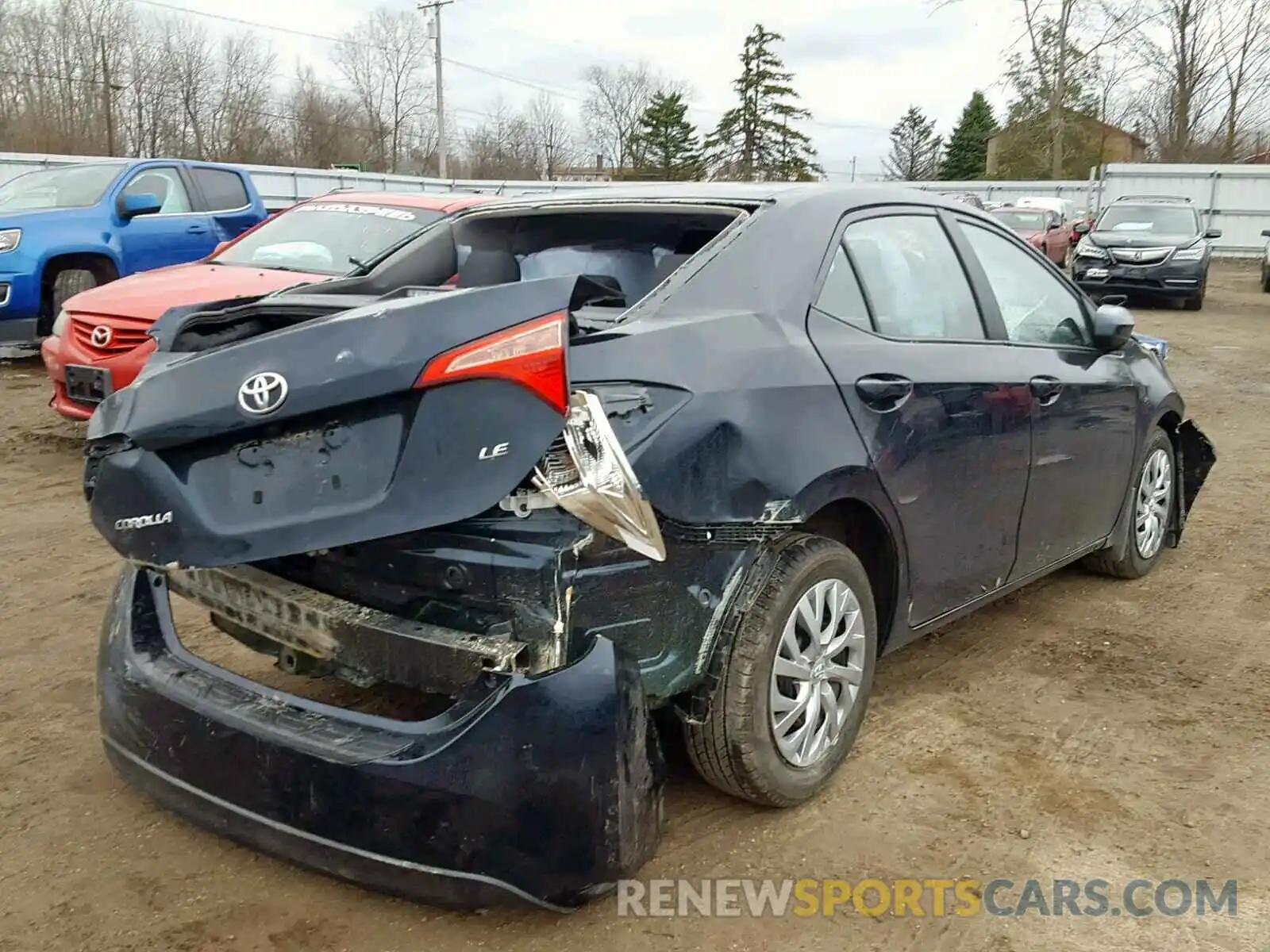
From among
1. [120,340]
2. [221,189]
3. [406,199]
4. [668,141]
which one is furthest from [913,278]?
[668,141]

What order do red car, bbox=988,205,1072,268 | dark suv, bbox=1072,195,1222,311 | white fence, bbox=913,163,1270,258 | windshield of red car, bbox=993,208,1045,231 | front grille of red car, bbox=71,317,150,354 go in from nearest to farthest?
front grille of red car, bbox=71,317,150,354, dark suv, bbox=1072,195,1222,311, red car, bbox=988,205,1072,268, windshield of red car, bbox=993,208,1045,231, white fence, bbox=913,163,1270,258

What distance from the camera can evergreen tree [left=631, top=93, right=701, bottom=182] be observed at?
55.5 metres

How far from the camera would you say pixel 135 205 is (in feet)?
28.5

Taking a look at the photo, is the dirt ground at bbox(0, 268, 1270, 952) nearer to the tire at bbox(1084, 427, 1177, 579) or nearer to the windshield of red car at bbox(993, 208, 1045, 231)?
the tire at bbox(1084, 427, 1177, 579)

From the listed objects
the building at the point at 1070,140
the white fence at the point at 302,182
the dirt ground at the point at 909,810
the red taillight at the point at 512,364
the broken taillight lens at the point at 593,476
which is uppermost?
the building at the point at 1070,140

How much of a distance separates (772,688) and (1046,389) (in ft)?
5.69

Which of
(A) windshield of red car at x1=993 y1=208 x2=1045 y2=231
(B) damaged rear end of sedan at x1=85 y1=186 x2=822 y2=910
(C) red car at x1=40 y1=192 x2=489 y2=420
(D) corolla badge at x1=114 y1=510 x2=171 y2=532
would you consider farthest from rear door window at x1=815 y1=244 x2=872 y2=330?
(A) windshield of red car at x1=993 y1=208 x2=1045 y2=231

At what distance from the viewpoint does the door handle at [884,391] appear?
2965mm

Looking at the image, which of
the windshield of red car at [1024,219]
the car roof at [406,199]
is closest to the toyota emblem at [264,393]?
the car roof at [406,199]

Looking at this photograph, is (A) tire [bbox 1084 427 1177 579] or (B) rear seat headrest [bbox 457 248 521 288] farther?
(A) tire [bbox 1084 427 1177 579]

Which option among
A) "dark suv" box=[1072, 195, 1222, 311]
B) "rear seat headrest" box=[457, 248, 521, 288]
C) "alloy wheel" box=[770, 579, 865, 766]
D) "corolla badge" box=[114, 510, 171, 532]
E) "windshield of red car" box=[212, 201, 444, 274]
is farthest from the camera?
"dark suv" box=[1072, 195, 1222, 311]

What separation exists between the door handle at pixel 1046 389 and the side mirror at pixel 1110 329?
0.47 metres

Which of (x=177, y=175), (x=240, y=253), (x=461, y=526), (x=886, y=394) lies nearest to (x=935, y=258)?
(x=886, y=394)

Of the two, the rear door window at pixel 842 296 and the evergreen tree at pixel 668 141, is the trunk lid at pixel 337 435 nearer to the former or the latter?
the rear door window at pixel 842 296
